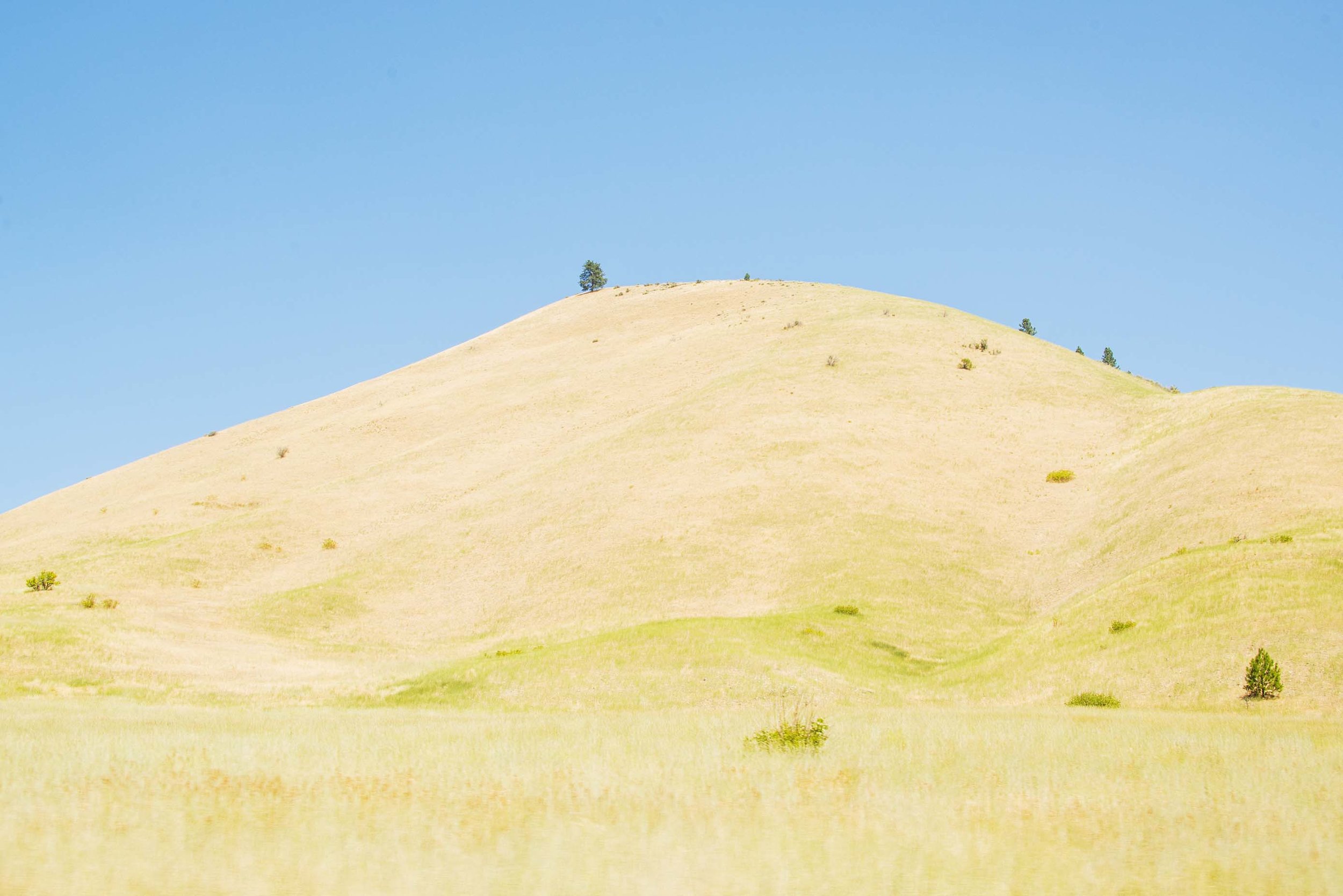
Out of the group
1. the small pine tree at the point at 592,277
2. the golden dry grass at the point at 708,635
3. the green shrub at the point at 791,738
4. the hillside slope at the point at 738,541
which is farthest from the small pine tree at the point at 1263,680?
the small pine tree at the point at 592,277

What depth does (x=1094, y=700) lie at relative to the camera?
3206cm

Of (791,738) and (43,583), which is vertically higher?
(43,583)

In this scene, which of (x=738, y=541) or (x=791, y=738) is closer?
(x=791, y=738)

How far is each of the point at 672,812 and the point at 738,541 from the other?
47205 mm

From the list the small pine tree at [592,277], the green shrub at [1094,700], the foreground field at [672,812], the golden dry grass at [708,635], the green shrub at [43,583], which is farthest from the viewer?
the small pine tree at [592,277]

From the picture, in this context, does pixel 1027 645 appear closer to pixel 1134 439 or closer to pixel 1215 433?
pixel 1215 433

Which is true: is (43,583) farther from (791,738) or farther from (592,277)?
(592,277)

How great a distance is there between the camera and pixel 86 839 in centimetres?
1206

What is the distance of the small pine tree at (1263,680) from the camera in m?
28.8

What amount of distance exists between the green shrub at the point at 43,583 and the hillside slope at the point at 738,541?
121cm

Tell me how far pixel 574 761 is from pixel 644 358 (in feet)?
331

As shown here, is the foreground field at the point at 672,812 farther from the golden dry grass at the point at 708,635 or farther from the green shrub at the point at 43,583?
the green shrub at the point at 43,583

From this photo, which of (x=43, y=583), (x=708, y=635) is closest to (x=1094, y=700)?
(x=708, y=635)

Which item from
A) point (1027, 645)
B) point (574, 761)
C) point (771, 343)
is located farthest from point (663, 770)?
point (771, 343)
